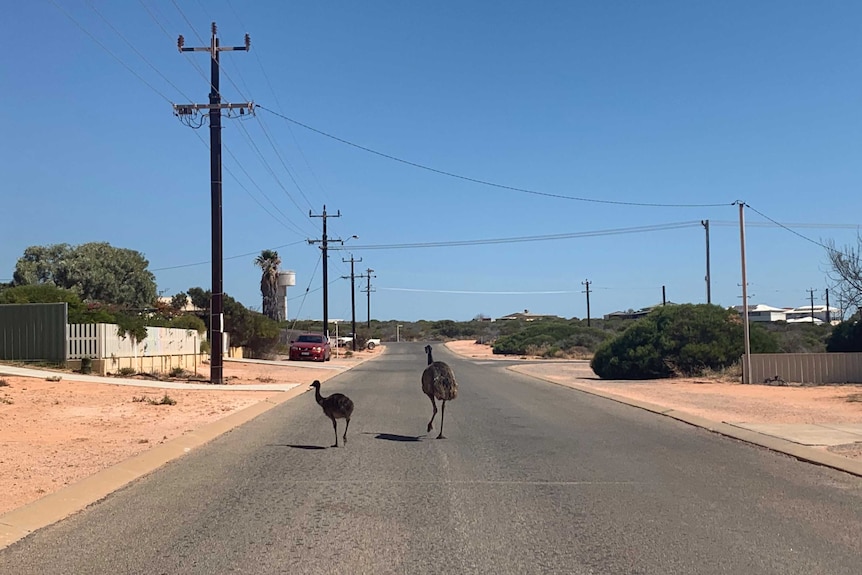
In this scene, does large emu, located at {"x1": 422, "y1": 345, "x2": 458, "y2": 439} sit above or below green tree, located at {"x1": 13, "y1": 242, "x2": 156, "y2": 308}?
below

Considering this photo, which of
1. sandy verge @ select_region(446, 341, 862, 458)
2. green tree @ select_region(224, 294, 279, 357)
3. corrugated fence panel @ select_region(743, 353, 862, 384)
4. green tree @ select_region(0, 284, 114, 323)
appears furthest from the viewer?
green tree @ select_region(224, 294, 279, 357)

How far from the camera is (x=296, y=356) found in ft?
168

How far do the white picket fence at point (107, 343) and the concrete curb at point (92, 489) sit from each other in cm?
1337

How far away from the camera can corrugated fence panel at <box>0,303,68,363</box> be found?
87.9ft

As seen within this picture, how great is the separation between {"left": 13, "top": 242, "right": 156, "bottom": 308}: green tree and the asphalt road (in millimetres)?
48271

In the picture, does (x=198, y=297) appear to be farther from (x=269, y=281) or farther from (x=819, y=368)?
(x=819, y=368)

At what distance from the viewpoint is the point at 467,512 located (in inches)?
332

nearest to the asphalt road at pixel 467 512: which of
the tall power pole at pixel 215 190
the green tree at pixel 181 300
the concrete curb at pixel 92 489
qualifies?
the concrete curb at pixel 92 489

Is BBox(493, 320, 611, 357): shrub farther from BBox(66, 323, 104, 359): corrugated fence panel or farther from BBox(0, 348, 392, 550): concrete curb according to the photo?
BBox(0, 348, 392, 550): concrete curb

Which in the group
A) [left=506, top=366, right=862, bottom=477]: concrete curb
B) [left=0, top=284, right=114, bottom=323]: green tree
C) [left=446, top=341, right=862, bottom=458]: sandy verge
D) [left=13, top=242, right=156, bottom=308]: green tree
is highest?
[left=13, top=242, right=156, bottom=308]: green tree

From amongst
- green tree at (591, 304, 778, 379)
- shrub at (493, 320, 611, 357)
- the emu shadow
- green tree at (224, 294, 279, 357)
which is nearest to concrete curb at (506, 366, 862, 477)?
the emu shadow

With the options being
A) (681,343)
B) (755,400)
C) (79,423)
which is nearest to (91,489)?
(79,423)

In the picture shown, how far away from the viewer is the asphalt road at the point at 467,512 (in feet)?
22.1

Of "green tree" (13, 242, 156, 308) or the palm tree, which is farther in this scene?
the palm tree
